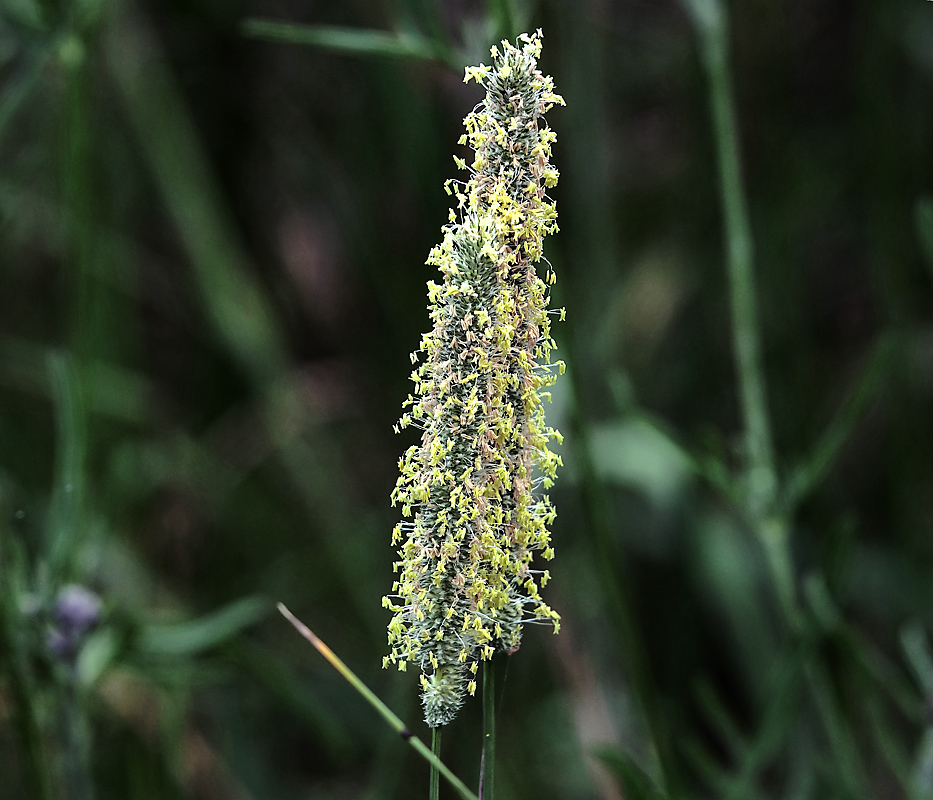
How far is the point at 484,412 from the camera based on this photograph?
609 mm

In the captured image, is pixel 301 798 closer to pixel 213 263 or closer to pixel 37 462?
pixel 37 462

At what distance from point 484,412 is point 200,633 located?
0.93 metres

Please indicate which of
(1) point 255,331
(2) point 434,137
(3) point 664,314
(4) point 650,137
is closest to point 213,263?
(1) point 255,331

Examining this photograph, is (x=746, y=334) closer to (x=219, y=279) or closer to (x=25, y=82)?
(x=25, y=82)

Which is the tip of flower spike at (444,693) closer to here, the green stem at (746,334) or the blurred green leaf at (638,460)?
the green stem at (746,334)

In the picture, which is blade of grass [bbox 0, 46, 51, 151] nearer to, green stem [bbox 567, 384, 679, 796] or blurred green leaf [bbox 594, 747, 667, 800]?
green stem [bbox 567, 384, 679, 796]

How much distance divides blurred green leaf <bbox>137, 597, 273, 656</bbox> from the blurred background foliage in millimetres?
26

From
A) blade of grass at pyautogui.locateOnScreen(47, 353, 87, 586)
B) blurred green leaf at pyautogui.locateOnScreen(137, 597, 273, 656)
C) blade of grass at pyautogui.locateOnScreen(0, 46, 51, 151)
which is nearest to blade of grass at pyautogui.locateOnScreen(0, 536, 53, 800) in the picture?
blade of grass at pyautogui.locateOnScreen(47, 353, 87, 586)

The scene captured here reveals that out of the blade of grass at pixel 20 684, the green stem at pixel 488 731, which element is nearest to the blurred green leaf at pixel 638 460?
the blade of grass at pixel 20 684

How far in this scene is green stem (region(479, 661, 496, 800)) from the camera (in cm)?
63

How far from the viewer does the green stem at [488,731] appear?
2.06ft

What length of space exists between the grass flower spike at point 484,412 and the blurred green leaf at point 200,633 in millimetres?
741

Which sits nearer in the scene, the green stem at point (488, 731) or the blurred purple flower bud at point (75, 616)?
the green stem at point (488, 731)

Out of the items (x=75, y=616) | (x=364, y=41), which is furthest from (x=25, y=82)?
(x=75, y=616)
